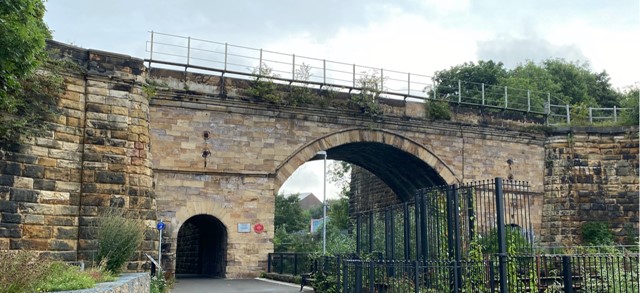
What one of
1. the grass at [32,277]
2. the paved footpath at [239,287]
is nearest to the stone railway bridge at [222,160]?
the paved footpath at [239,287]

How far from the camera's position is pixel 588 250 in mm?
20734

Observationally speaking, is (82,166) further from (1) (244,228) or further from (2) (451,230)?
(2) (451,230)

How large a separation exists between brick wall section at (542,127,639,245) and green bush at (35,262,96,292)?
20.0 meters

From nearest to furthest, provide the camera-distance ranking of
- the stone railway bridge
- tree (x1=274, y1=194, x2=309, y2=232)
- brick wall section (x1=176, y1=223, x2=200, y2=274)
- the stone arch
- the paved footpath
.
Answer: the stone railway bridge → the paved footpath → the stone arch → brick wall section (x1=176, y1=223, x2=200, y2=274) → tree (x1=274, y1=194, x2=309, y2=232)

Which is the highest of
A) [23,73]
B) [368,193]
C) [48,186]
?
[23,73]

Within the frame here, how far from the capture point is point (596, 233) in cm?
2302

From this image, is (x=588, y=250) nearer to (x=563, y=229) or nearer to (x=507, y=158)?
(x=563, y=229)

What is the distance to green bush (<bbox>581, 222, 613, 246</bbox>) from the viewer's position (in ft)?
74.8

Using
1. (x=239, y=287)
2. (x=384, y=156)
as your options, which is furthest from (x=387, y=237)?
(x=384, y=156)

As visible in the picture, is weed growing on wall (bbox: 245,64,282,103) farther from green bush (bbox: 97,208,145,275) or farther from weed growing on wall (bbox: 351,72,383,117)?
green bush (bbox: 97,208,145,275)

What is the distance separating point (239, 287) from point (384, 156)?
10115 millimetres

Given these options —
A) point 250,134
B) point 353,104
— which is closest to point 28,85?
point 250,134

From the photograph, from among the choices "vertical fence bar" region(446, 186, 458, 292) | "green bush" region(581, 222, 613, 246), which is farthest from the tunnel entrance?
"green bush" region(581, 222, 613, 246)

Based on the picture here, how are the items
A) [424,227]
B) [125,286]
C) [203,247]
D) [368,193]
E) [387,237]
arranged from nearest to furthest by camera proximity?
1. [125,286]
2. [424,227]
3. [387,237]
4. [203,247]
5. [368,193]
